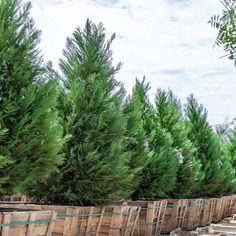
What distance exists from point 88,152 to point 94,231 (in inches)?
44.7

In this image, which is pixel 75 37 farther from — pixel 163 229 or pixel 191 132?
pixel 191 132

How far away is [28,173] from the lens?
481 cm

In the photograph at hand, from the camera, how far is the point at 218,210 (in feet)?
49.1

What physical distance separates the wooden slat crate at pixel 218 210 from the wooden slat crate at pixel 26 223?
10.3m

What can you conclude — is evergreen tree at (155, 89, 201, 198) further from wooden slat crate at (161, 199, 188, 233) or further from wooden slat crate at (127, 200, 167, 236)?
wooden slat crate at (127, 200, 167, 236)

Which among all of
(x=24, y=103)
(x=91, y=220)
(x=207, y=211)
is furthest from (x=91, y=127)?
(x=207, y=211)

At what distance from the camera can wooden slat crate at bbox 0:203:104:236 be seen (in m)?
5.75

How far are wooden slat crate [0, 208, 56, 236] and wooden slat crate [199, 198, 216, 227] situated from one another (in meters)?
8.87

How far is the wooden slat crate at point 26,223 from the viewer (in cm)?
420

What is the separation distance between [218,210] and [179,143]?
4.25 m

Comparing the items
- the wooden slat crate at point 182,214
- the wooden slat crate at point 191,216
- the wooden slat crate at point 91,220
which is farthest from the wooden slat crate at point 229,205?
the wooden slat crate at point 91,220

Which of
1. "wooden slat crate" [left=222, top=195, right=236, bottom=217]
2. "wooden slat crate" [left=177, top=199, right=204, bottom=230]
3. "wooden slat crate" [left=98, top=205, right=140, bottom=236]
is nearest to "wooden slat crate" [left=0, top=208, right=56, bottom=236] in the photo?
"wooden slat crate" [left=98, top=205, right=140, bottom=236]

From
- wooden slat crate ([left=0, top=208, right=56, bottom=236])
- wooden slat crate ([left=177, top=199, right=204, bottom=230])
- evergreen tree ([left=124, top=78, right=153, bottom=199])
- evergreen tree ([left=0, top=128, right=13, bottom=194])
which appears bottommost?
wooden slat crate ([left=177, top=199, right=204, bottom=230])

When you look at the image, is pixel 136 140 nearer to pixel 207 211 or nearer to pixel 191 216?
pixel 191 216
